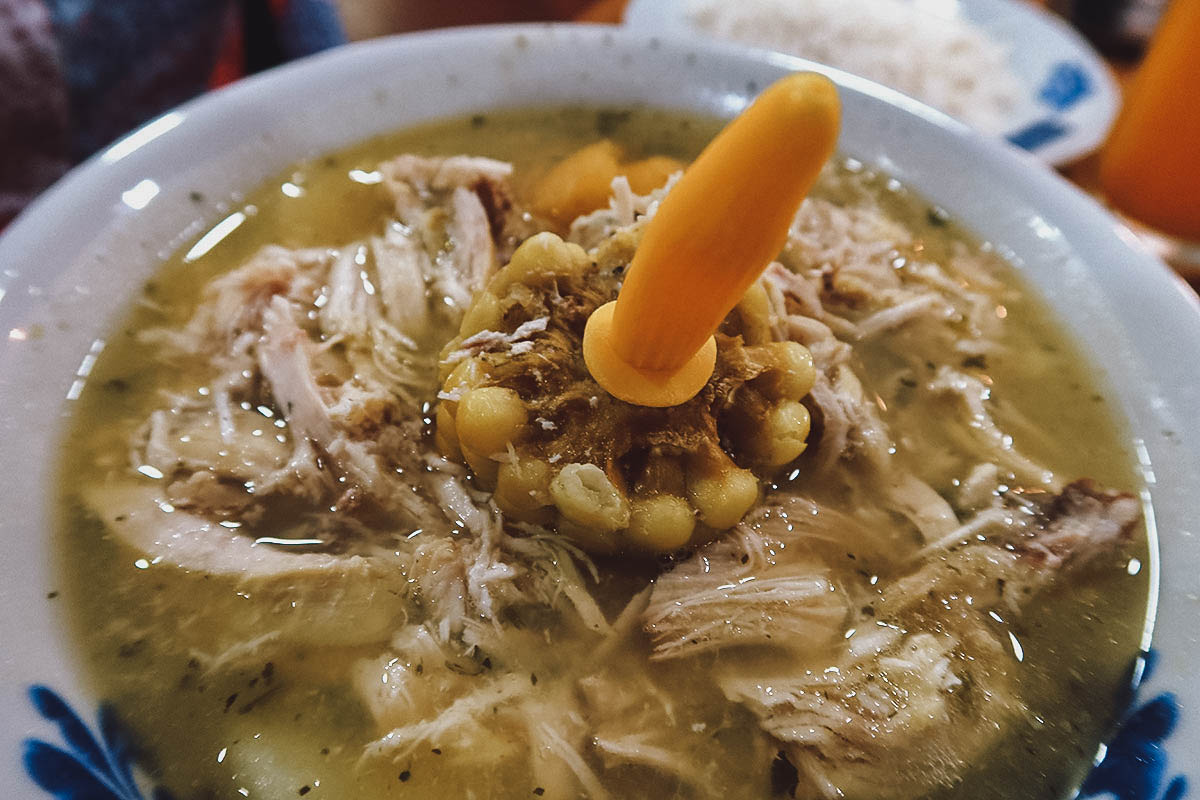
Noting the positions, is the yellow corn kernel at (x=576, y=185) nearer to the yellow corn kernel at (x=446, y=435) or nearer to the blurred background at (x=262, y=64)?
the yellow corn kernel at (x=446, y=435)

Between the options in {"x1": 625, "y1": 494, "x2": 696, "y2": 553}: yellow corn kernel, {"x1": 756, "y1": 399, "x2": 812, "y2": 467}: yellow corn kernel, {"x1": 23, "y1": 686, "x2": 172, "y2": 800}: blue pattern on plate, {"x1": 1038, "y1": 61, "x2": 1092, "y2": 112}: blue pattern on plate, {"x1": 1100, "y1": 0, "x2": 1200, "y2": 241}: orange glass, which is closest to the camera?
{"x1": 23, "y1": 686, "x2": 172, "y2": 800}: blue pattern on plate

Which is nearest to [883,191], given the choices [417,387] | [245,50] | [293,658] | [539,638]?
[417,387]

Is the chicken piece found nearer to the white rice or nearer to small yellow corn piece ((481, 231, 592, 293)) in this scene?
small yellow corn piece ((481, 231, 592, 293))

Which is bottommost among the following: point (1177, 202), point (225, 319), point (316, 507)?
point (1177, 202)

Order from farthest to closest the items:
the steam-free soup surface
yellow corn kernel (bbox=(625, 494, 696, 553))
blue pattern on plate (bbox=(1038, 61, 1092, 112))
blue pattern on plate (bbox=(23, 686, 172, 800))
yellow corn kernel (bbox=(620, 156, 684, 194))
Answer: blue pattern on plate (bbox=(1038, 61, 1092, 112))
yellow corn kernel (bbox=(620, 156, 684, 194))
yellow corn kernel (bbox=(625, 494, 696, 553))
the steam-free soup surface
blue pattern on plate (bbox=(23, 686, 172, 800))

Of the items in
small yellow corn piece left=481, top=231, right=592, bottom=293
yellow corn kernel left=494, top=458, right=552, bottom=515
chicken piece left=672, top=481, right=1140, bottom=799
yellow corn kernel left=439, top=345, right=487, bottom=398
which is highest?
small yellow corn piece left=481, top=231, right=592, bottom=293

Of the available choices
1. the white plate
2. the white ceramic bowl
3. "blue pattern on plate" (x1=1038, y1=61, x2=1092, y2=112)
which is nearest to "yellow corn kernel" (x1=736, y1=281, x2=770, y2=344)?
the white ceramic bowl

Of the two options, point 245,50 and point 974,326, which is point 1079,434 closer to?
point 974,326

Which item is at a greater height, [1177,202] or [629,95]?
[629,95]
